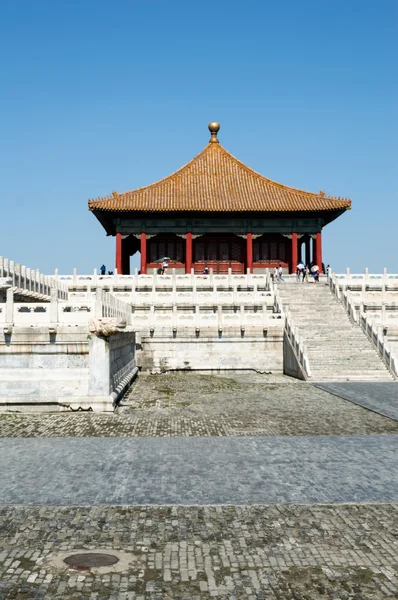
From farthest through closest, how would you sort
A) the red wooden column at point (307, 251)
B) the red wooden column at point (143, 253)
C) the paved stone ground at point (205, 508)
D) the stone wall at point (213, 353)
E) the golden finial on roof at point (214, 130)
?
the golden finial on roof at point (214, 130) → the red wooden column at point (307, 251) → the red wooden column at point (143, 253) → the stone wall at point (213, 353) → the paved stone ground at point (205, 508)

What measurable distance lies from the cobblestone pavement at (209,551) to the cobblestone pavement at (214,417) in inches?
178

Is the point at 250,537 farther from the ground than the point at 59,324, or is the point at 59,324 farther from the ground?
the point at 59,324

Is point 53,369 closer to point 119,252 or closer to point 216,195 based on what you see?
point 119,252

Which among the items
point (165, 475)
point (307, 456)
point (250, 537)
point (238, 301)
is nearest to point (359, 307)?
point (238, 301)

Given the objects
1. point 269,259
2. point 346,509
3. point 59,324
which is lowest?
point 346,509

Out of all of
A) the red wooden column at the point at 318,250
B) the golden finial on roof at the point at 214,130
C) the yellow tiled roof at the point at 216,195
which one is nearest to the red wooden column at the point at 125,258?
the yellow tiled roof at the point at 216,195

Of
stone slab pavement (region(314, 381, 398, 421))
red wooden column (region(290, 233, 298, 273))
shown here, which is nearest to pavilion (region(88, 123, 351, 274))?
red wooden column (region(290, 233, 298, 273))

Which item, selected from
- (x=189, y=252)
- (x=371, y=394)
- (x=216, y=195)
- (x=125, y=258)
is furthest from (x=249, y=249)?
(x=371, y=394)

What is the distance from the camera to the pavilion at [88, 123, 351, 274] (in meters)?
39.7

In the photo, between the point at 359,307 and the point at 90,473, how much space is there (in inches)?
873

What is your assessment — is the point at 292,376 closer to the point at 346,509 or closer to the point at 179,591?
the point at 346,509

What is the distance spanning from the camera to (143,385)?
19844 mm

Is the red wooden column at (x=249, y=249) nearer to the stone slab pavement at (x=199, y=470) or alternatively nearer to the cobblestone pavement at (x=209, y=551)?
the stone slab pavement at (x=199, y=470)

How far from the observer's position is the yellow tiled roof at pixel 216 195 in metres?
39.5
